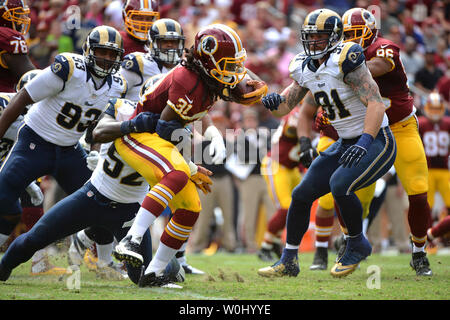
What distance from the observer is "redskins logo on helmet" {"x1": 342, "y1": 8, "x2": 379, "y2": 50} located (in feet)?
18.1

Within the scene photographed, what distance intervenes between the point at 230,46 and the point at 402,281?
7.39 feet

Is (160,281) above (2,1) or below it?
below

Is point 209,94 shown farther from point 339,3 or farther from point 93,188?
point 339,3

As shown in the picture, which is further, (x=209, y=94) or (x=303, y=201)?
(x=303, y=201)

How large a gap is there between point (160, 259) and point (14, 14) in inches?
116

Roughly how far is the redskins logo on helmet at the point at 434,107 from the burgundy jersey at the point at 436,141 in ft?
0.26

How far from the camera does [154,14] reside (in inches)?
265

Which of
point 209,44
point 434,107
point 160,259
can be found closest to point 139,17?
point 209,44

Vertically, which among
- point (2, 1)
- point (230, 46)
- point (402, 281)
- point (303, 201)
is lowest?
point (402, 281)

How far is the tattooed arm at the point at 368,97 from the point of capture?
4.71 m

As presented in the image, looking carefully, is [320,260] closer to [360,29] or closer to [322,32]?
[360,29]

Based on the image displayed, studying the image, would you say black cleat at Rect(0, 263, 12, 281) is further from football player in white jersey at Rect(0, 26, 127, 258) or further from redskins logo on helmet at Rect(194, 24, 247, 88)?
redskins logo on helmet at Rect(194, 24, 247, 88)

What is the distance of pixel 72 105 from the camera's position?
508cm

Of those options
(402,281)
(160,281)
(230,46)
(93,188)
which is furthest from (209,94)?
(402,281)
